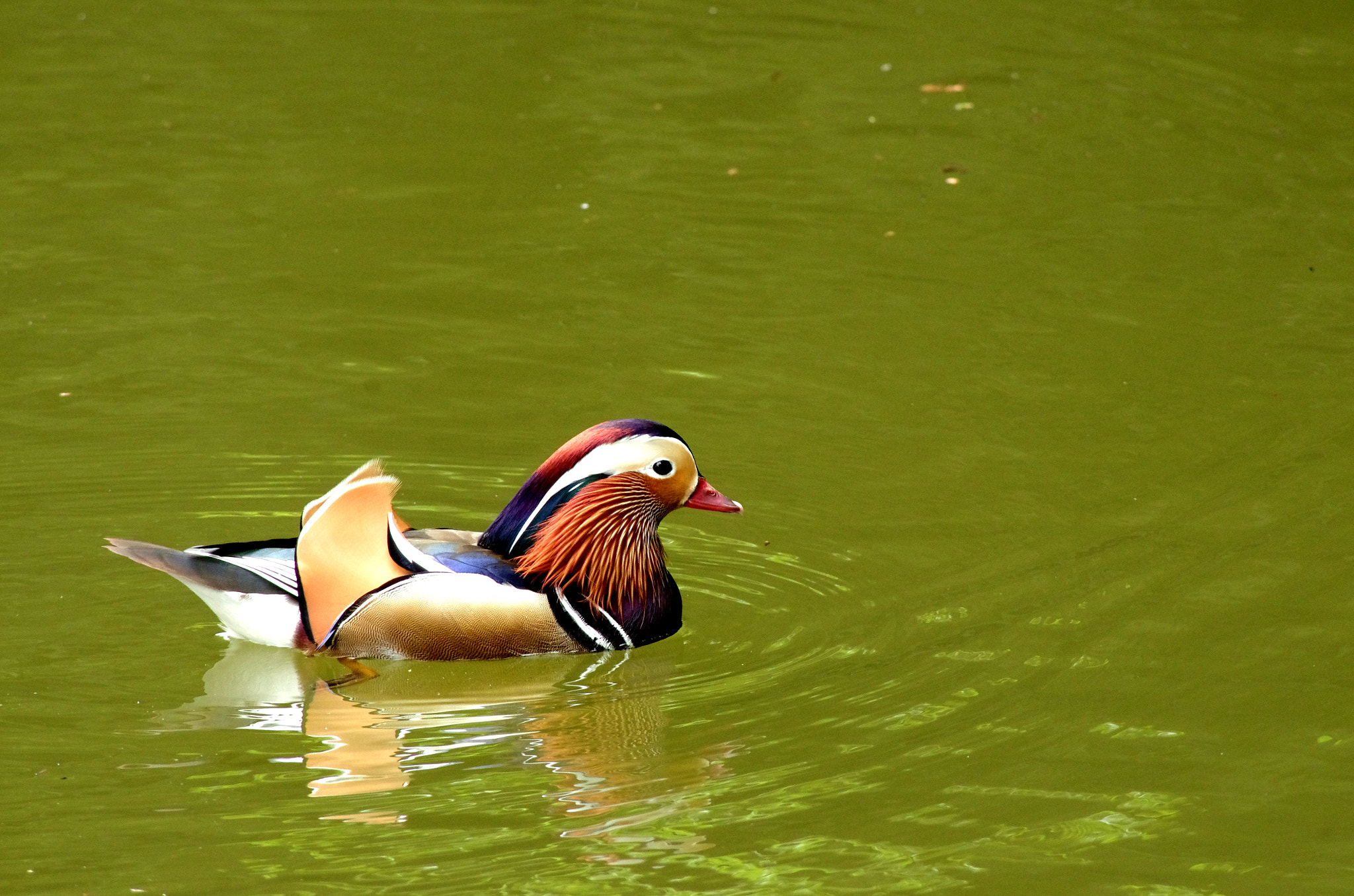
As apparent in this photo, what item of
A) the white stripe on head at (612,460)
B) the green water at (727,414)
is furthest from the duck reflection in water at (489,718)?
the white stripe on head at (612,460)

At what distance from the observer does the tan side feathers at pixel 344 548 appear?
7.20 meters

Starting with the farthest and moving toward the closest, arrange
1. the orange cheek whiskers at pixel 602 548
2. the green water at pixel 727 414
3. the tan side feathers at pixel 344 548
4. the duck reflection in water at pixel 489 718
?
the orange cheek whiskers at pixel 602 548 → the tan side feathers at pixel 344 548 → the duck reflection in water at pixel 489 718 → the green water at pixel 727 414

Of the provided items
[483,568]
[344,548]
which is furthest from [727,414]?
[344,548]

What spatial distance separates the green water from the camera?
604 cm

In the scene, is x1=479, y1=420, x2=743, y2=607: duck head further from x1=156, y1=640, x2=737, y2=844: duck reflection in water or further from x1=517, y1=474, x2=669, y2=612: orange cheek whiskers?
x1=156, y1=640, x2=737, y2=844: duck reflection in water

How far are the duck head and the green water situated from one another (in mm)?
339

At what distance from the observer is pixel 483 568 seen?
7.49 m

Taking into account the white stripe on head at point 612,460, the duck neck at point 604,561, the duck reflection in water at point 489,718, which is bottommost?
the duck reflection in water at point 489,718

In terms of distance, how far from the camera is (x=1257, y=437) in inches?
355

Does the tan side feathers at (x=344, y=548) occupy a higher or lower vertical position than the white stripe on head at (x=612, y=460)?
lower

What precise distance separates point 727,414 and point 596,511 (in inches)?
76.3

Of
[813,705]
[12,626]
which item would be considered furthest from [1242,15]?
[12,626]

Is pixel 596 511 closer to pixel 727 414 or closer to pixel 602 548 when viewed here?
pixel 602 548

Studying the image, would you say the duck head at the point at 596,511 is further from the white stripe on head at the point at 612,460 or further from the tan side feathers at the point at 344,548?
the tan side feathers at the point at 344,548
